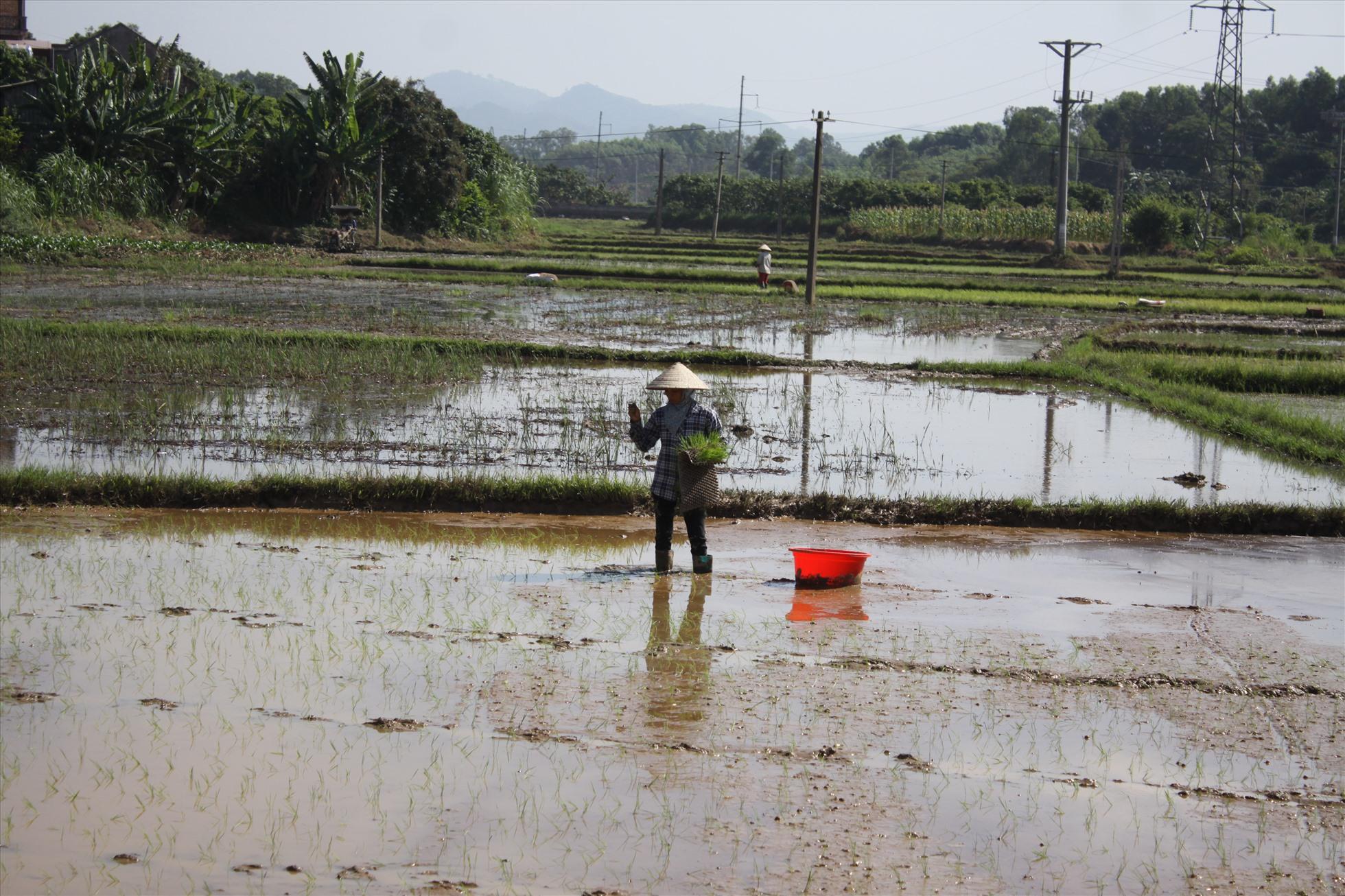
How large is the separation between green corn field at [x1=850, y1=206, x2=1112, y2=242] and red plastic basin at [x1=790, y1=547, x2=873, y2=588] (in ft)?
129

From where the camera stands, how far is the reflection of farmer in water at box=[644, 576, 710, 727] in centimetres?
448

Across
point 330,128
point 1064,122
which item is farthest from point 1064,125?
point 330,128

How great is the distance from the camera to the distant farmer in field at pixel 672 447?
249 inches

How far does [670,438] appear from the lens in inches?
251

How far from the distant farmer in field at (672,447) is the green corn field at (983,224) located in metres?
39.2

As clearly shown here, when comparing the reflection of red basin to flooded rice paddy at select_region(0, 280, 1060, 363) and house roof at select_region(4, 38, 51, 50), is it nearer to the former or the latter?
flooded rice paddy at select_region(0, 280, 1060, 363)

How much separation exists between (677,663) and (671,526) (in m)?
1.46

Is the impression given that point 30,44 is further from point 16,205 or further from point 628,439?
point 628,439

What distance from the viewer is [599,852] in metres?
3.41

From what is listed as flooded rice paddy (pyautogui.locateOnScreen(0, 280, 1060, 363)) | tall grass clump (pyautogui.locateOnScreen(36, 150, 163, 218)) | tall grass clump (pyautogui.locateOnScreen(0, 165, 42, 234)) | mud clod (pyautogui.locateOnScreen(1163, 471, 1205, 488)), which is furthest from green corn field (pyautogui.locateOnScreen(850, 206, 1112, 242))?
mud clod (pyautogui.locateOnScreen(1163, 471, 1205, 488))

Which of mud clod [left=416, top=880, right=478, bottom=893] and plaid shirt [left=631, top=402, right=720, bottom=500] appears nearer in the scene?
mud clod [left=416, top=880, right=478, bottom=893]

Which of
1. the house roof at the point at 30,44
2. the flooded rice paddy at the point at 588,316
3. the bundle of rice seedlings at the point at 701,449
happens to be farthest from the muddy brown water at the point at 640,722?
the house roof at the point at 30,44

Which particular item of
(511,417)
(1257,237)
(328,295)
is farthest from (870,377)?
(1257,237)

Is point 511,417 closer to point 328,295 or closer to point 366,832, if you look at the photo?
point 366,832
